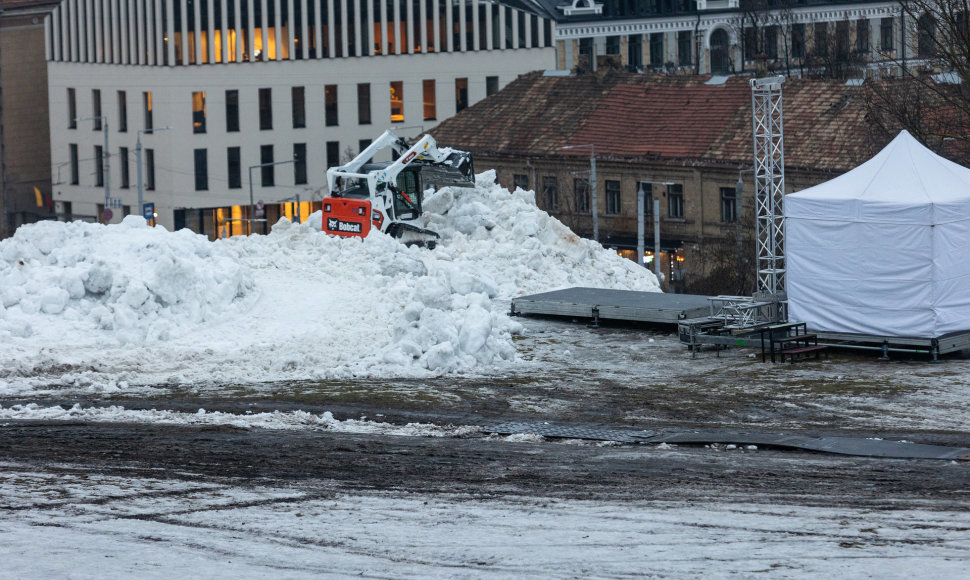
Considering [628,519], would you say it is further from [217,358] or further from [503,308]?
[503,308]

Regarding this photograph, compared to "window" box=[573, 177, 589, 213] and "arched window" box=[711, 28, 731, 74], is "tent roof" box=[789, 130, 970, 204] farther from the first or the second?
"arched window" box=[711, 28, 731, 74]

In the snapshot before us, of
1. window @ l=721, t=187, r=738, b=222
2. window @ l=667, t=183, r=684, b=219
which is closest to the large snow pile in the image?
window @ l=721, t=187, r=738, b=222

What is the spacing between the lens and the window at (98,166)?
269ft

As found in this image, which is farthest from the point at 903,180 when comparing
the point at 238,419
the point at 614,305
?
the point at 238,419

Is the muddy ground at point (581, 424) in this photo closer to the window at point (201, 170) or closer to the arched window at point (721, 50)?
the window at point (201, 170)

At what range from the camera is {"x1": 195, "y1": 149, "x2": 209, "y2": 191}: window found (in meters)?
79.0

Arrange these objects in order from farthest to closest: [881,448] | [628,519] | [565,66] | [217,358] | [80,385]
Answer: [565,66], [217,358], [80,385], [881,448], [628,519]

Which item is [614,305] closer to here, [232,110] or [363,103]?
[232,110]

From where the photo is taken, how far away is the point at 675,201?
187ft

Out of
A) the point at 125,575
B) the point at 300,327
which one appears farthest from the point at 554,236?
the point at 125,575

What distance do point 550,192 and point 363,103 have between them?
27.7 m

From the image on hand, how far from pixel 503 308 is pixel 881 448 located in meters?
13.8

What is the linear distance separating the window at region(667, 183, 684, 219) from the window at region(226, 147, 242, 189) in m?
32.0

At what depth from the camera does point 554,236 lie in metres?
35.8
